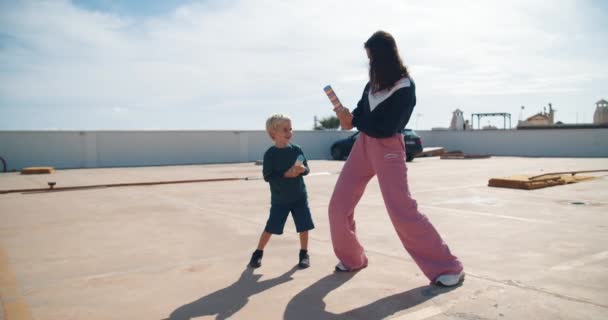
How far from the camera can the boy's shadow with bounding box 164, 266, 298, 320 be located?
2.97 meters

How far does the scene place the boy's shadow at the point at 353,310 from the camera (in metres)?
2.89

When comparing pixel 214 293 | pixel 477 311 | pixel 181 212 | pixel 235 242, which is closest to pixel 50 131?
pixel 181 212

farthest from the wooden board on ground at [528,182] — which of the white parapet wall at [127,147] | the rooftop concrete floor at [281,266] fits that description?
the white parapet wall at [127,147]

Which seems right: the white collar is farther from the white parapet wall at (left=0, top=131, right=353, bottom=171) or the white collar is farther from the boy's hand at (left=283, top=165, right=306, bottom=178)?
the white parapet wall at (left=0, top=131, right=353, bottom=171)

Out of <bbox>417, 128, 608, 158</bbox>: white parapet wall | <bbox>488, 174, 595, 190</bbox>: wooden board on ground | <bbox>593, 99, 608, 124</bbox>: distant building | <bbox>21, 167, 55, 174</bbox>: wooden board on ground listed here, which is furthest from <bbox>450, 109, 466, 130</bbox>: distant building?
<bbox>21, 167, 55, 174</bbox>: wooden board on ground

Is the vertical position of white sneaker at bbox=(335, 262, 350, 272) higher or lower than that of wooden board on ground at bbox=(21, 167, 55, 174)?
lower

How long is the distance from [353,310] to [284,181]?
141 centimetres

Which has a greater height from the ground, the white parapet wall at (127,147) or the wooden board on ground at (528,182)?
the white parapet wall at (127,147)

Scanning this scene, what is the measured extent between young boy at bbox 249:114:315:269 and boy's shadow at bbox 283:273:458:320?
2.21 ft

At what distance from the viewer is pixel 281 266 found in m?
4.09

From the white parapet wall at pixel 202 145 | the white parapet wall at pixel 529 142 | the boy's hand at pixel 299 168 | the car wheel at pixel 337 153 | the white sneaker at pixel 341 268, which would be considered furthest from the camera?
the white parapet wall at pixel 529 142

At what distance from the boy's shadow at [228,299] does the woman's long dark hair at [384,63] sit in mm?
1631

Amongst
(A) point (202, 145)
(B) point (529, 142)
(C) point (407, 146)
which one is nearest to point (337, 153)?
(C) point (407, 146)

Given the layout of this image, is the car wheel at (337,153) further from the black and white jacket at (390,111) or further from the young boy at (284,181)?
the black and white jacket at (390,111)
